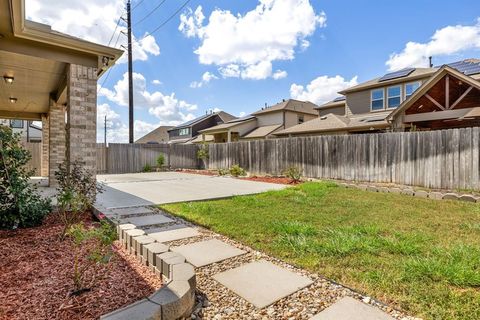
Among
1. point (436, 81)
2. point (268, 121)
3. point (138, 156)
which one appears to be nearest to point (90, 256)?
point (436, 81)

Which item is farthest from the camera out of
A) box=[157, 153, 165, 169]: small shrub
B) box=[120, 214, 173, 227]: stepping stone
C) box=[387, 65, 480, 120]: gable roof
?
box=[157, 153, 165, 169]: small shrub

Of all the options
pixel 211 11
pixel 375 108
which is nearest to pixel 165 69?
pixel 211 11

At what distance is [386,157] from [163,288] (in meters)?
8.50

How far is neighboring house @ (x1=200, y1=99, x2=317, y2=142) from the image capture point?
73.9 ft

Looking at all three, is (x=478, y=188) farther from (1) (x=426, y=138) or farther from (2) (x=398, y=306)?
(2) (x=398, y=306)

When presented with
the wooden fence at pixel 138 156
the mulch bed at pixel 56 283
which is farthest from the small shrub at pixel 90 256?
the wooden fence at pixel 138 156

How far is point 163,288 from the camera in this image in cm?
193

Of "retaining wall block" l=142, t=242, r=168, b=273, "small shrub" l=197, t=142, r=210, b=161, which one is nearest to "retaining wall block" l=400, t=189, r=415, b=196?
"retaining wall block" l=142, t=242, r=168, b=273

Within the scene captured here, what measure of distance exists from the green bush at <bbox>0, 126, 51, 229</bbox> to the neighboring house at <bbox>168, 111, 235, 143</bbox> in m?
28.8

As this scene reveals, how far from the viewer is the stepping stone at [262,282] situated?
2211 mm

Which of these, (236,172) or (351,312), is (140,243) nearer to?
(351,312)

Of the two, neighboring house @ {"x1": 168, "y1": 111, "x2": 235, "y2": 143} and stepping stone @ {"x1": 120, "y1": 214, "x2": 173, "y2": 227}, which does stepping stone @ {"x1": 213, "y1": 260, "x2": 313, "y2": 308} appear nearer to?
stepping stone @ {"x1": 120, "y1": 214, "x2": 173, "y2": 227}

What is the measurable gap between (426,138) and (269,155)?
6.19 meters

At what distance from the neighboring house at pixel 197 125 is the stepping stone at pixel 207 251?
29825 mm
